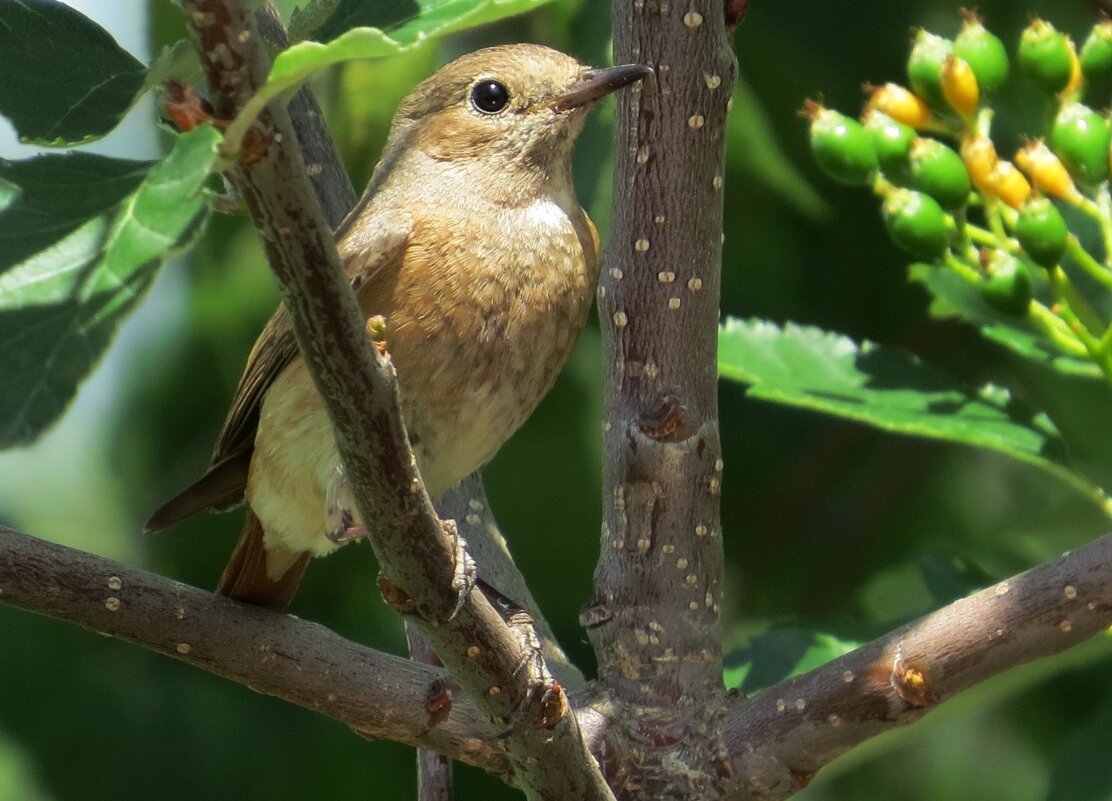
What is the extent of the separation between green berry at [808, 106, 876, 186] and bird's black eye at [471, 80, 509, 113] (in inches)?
30.0

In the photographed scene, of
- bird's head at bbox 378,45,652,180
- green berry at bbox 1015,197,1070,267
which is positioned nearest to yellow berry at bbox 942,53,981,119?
green berry at bbox 1015,197,1070,267

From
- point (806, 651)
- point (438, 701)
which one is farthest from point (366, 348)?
point (806, 651)

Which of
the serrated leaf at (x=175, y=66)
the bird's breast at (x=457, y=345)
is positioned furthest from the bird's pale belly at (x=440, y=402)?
the serrated leaf at (x=175, y=66)

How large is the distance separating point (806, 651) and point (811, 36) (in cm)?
152

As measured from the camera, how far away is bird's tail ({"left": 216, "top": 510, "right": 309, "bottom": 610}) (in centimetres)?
258

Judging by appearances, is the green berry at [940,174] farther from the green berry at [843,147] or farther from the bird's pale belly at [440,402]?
the bird's pale belly at [440,402]

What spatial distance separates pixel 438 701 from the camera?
2.18m

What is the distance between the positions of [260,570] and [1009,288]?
1443mm

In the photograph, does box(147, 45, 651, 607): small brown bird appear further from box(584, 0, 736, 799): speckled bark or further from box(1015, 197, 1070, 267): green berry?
box(1015, 197, 1070, 267): green berry

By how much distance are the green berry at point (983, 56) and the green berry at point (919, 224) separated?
10.6 inches

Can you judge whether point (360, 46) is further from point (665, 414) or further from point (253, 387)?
point (253, 387)

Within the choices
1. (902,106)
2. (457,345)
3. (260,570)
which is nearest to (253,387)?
(260,570)

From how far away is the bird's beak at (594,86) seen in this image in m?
2.10

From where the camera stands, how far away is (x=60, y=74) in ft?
4.58
